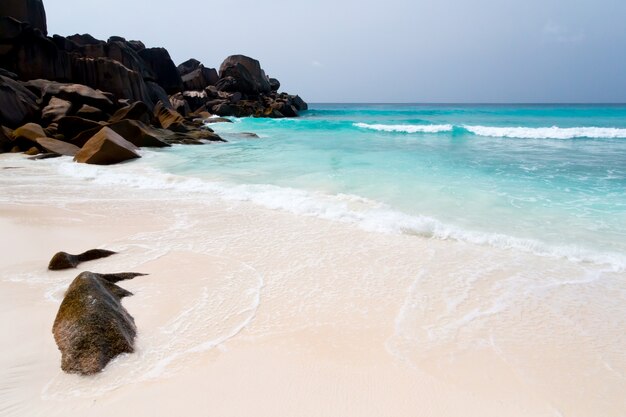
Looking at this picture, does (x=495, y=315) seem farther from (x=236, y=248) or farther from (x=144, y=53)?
(x=144, y=53)

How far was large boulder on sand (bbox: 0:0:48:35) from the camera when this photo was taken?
67.5 ft

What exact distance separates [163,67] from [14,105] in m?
24.3

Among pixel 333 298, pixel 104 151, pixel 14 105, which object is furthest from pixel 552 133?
pixel 14 105

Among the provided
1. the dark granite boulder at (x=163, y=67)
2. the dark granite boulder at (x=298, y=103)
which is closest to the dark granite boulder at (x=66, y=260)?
the dark granite boulder at (x=163, y=67)

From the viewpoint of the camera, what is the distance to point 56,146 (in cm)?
1228

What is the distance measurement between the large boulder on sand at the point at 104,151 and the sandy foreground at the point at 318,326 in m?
6.12

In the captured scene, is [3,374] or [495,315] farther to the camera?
[495,315]

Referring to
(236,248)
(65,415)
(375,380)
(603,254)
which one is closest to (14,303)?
(65,415)

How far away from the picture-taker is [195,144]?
1680cm

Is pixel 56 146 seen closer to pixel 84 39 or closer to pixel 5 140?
pixel 5 140

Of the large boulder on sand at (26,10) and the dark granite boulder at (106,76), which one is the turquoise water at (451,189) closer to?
the dark granite boulder at (106,76)

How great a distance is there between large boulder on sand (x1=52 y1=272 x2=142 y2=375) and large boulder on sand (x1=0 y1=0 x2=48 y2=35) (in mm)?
25301

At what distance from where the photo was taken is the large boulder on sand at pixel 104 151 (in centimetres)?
1077

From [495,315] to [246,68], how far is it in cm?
4917
